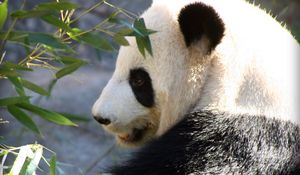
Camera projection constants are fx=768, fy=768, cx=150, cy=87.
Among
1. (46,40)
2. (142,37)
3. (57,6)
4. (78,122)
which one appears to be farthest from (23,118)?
(78,122)

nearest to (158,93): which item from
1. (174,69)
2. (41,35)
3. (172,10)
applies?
(174,69)

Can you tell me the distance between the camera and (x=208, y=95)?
2.87m

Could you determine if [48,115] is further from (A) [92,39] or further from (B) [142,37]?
(B) [142,37]

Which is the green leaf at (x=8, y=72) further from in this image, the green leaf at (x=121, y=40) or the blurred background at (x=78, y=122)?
the blurred background at (x=78, y=122)

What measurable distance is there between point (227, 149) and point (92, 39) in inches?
26.3

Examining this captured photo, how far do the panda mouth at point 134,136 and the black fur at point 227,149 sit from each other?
307 mm

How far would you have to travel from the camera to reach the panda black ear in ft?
9.44

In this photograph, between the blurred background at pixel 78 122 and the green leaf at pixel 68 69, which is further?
the blurred background at pixel 78 122

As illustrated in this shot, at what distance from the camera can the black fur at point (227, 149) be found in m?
2.67

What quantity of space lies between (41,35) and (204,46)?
0.63 meters

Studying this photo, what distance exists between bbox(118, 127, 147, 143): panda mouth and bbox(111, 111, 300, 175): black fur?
0.31 meters

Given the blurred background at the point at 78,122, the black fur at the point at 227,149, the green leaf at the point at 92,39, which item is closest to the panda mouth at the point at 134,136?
the black fur at the point at 227,149

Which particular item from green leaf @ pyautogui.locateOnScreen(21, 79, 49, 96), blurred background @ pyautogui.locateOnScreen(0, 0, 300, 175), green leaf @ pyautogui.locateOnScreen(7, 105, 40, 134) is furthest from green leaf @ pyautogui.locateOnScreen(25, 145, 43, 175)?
blurred background @ pyautogui.locateOnScreen(0, 0, 300, 175)

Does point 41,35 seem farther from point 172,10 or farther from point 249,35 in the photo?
point 249,35
